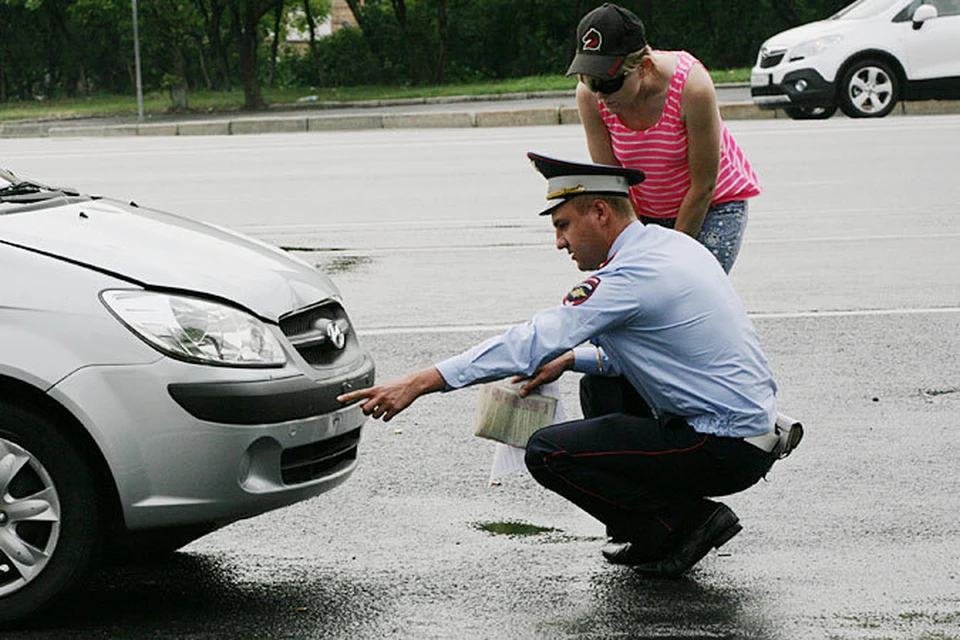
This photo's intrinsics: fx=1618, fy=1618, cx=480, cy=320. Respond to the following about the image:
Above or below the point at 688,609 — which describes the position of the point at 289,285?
above

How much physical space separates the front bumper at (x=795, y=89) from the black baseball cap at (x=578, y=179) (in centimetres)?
1545

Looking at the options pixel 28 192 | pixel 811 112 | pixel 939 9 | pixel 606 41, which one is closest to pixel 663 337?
pixel 606 41

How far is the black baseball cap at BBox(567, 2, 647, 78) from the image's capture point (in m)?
4.63

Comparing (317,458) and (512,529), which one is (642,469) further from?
(317,458)

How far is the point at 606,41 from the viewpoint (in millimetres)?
4633

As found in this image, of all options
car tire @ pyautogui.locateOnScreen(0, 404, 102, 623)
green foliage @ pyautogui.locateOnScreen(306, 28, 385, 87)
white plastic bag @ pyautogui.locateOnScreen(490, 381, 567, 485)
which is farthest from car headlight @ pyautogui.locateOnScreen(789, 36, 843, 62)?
green foliage @ pyautogui.locateOnScreen(306, 28, 385, 87)

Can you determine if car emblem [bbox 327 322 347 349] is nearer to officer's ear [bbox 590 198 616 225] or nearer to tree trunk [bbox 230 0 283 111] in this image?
officer's ear [bbox 590 198 616 225]

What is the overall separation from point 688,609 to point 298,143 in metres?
15.3

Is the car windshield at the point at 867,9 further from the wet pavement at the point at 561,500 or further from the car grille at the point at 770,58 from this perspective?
the wet pavement at the point at 561,500

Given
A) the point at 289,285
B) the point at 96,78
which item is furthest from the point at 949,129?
the point at 96,78

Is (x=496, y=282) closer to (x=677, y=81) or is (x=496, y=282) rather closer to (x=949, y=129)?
(x=677, y=81)

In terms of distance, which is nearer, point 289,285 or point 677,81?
point 289,285

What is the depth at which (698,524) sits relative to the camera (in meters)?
4.45

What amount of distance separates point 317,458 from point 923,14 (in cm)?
1632
